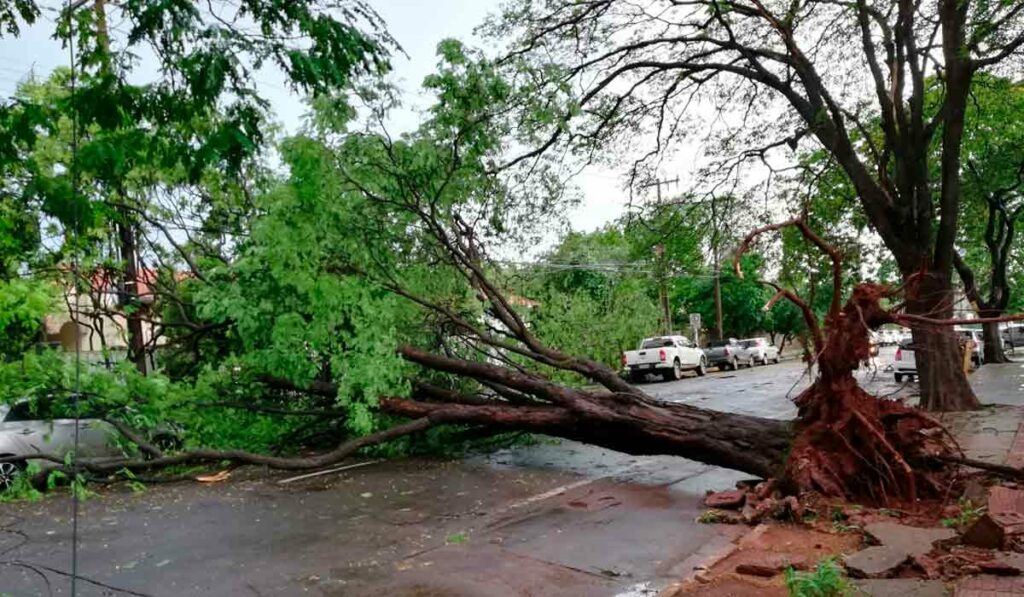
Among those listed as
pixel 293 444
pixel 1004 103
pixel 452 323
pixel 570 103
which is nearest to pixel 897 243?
pixel 1004 103

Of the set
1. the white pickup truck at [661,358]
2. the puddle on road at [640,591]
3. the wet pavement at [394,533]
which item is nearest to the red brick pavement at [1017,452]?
the wet pavement at [394,533]

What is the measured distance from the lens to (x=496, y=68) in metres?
9.45

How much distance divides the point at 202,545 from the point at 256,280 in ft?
10.3

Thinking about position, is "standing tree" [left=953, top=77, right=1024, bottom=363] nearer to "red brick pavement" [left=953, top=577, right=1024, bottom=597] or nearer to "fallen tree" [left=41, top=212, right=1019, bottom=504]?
"fallen tree" [left=41, top=212, right=1019, bottom=504]

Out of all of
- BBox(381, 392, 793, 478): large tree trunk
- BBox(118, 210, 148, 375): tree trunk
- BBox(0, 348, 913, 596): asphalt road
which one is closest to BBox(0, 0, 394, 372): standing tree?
BBox(0, 348, 913, 596): asphalt road

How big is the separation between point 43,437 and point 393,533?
17.4 ft

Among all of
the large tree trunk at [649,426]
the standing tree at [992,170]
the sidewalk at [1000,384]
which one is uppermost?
the standing tree at [992,170]

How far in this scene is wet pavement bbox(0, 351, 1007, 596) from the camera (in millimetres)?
5633

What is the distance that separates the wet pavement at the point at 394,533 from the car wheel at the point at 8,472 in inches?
21.0

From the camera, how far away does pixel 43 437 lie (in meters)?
9.38

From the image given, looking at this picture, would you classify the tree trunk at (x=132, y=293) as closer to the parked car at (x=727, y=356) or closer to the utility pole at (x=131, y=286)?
the utility pole at (x=131, y=286)

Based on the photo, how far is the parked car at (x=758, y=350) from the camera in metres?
35.7

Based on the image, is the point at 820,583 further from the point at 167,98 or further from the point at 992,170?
the point at 992,170

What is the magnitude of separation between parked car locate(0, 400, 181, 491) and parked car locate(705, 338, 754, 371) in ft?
89.8
